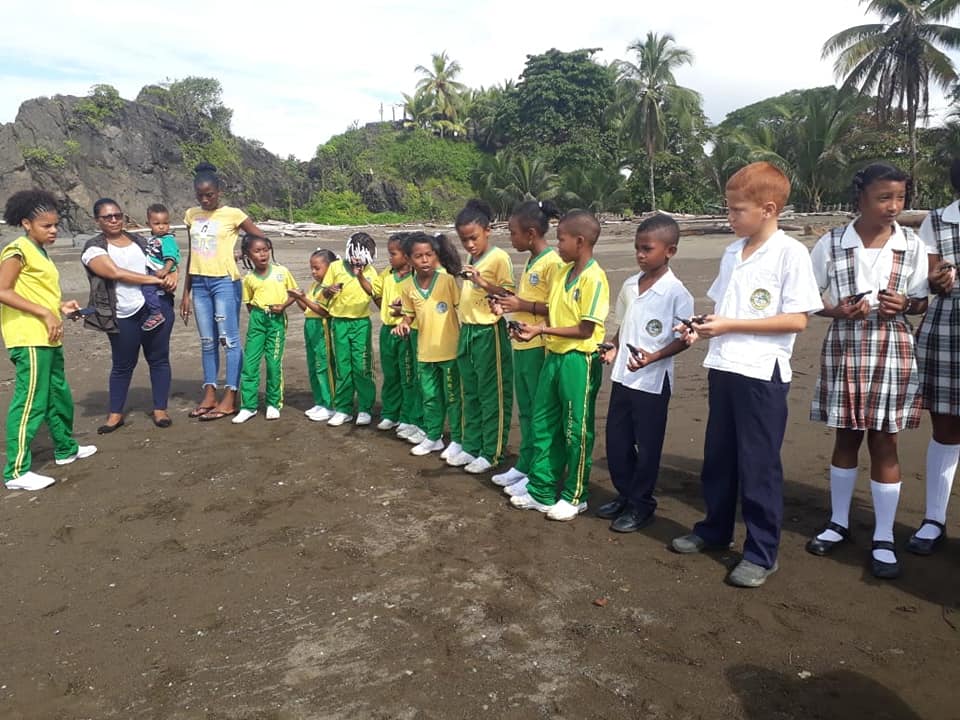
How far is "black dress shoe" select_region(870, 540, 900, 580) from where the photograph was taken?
3090 mm

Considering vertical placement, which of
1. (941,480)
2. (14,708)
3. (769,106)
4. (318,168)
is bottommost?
(14,708)

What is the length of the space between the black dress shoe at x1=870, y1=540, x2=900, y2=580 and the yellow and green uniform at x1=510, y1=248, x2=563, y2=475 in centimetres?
184

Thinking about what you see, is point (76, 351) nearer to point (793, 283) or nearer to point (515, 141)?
point (793, 283)

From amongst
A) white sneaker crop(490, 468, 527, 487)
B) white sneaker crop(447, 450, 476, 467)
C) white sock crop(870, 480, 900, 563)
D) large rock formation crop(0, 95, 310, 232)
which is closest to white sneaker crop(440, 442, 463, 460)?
white sneaker crop(447, 450, 476, 467)

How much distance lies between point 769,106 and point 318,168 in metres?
29.2

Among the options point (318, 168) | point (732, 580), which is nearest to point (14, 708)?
point (732, 580)

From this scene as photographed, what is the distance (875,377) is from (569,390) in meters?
1.46

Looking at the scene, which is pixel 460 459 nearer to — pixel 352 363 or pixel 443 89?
pixel 352 363

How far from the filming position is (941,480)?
3.34 metres

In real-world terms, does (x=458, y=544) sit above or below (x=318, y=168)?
→ below

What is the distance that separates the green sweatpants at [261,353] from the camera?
18.9 feet

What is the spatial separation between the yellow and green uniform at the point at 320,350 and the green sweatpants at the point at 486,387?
1.61 meters

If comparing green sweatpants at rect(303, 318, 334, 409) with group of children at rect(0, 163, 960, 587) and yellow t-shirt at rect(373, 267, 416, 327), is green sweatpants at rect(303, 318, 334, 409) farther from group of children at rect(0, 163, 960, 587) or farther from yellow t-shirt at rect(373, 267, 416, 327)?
group of children at rect(0, 163, 960, 587)

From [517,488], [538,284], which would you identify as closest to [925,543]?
[517,488]
